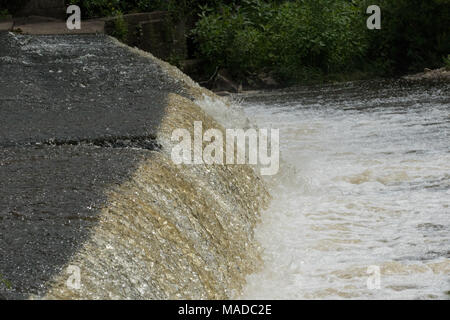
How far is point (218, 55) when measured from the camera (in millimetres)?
15750

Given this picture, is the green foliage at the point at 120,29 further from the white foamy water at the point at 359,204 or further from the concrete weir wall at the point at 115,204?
the concrete weir wall at the point at 115,204

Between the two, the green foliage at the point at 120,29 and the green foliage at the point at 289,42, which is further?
the green foliage at the point at 289,42

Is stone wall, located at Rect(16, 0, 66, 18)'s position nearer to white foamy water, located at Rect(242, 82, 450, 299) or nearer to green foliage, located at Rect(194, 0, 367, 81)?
green foliage, located at Rect(194, 0, 367, 81)

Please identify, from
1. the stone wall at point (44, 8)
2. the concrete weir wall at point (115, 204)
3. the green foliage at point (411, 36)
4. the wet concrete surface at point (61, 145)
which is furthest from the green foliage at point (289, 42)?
the concrete weir wall at point (115, 204)

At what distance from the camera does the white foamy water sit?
15.4 feet

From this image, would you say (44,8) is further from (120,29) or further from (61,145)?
(61,145)

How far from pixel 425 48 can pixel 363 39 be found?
1.15m

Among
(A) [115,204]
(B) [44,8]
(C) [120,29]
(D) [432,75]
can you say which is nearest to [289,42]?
(D) [432,75]

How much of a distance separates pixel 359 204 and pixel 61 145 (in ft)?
8.29

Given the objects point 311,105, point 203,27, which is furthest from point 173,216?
point 203,27

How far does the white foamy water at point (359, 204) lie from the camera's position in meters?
4.68

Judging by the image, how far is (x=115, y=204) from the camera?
3.84m
